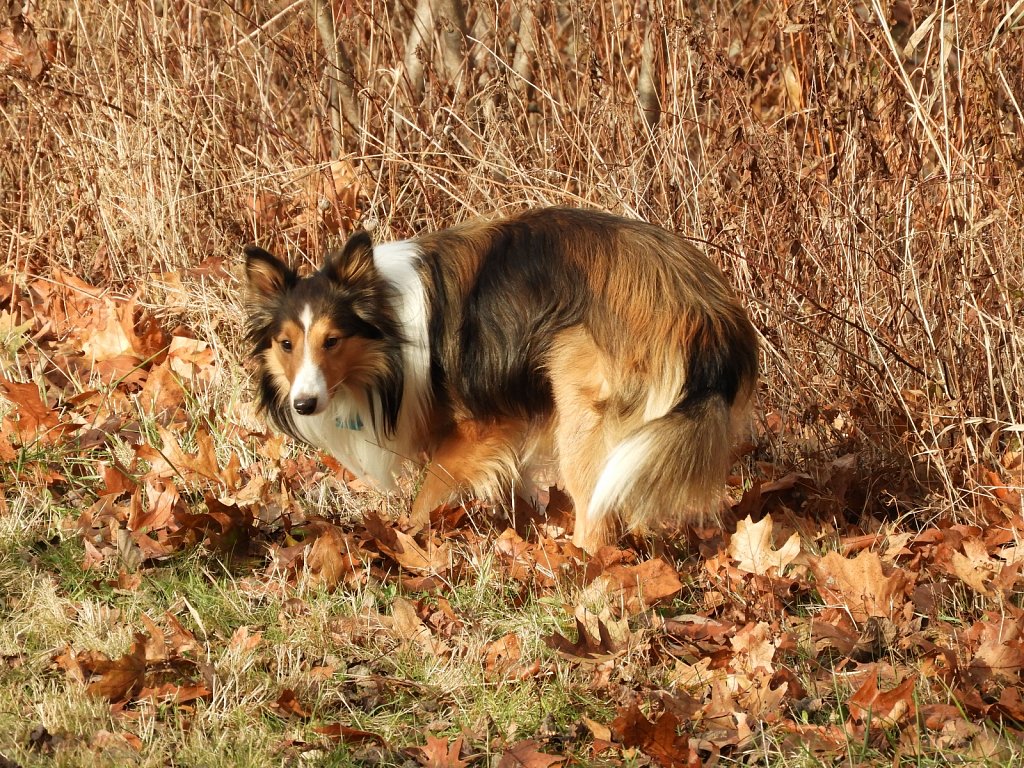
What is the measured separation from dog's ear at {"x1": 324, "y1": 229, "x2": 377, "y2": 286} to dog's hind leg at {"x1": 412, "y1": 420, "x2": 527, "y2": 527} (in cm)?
71

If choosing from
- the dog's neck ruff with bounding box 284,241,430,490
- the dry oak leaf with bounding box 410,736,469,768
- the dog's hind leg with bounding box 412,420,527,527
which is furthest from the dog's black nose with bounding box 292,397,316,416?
the dry oak leaf with bounding box 410,736,469,768

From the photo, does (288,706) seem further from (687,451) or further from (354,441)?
(354,441)

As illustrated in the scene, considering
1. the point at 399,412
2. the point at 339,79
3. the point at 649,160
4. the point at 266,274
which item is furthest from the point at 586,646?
the point at 339,79

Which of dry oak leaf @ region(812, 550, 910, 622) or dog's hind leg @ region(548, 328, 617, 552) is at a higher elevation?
dog's hind leg @ region(548, 328, 617, 552)

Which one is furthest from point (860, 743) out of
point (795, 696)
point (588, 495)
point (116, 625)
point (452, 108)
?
point (452, 108)

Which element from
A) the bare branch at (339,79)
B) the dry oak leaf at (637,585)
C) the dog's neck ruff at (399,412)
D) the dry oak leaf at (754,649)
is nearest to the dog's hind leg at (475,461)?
the dog's neck ruff at (399,412)

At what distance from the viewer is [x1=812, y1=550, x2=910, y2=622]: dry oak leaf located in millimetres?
3631

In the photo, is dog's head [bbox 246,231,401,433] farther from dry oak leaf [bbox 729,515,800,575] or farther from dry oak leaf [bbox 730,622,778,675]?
dry oak leaf [bbox 730,622,778,675]

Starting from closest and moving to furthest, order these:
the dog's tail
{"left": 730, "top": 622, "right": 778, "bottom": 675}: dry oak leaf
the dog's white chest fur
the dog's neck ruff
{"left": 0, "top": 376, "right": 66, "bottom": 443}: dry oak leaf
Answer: {"left": 730, "top": 622, "right": 778, "bottom": 675}: dry oak leaf < the dog's tail < the dog's neck ruff < the dog's white chest fur < {"left": 0, "top": 376, "right": 66, "bottom": 443}: dry oak leaf

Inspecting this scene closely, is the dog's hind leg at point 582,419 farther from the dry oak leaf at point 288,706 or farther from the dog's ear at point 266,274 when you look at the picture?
the dry oak leaf at point 288,706

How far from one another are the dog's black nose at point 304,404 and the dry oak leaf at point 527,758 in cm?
161

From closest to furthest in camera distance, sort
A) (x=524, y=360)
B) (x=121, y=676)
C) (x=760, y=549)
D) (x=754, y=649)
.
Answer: (x=121, y=676) < (x=754, y=649) < (x=760, y=549) < (x=524, y=360)

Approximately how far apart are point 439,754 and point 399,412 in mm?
1859

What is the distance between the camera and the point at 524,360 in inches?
170
